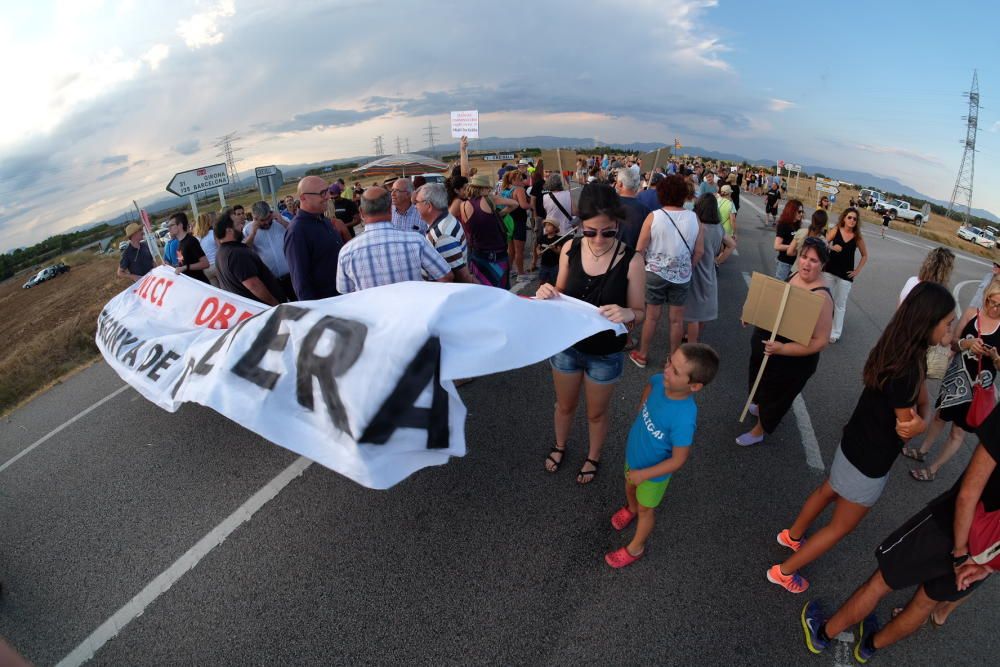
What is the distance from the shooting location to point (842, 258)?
547cm

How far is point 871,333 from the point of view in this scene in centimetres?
634

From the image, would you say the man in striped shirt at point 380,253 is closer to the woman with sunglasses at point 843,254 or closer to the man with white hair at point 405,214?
the man with white hair at point 405,214

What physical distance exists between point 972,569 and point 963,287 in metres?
11.0

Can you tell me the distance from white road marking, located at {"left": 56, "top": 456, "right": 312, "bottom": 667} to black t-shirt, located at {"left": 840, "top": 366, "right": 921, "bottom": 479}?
3.80m

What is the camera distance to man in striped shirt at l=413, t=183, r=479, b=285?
4404 mm

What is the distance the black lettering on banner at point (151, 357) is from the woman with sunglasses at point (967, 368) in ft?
19.0

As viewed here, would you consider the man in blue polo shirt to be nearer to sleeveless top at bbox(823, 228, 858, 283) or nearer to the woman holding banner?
the woman holding banner

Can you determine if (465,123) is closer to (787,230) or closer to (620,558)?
(787,230)

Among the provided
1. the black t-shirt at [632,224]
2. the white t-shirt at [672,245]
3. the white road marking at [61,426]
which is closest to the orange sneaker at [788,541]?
the white t-shirt at [672,245]

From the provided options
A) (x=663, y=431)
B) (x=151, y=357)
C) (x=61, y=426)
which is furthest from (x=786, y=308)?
(x=61, y=426)

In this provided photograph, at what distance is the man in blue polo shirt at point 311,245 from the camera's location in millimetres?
4074

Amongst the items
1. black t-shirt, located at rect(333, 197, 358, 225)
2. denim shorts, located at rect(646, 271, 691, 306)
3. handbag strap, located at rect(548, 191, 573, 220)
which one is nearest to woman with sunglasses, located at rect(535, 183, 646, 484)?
denim shorts, located at rect(646, 271, 691, 306)

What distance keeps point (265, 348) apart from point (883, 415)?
11.0 ft

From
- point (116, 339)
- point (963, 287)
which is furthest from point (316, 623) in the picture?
point (963, 287)
